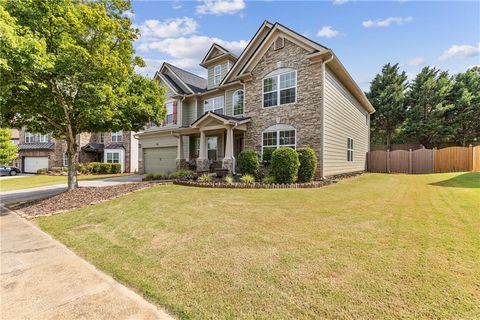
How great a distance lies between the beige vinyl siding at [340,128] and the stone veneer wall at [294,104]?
612mm

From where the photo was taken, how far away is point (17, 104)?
838 cm

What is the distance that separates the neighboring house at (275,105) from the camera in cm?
1195

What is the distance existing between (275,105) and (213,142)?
5.64 metres

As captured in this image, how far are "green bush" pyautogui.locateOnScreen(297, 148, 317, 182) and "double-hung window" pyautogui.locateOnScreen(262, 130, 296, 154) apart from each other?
1769 millimetres

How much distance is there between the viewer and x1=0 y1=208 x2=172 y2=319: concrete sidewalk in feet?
8.64

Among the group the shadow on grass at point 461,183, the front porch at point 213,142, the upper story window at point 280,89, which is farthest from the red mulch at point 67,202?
the shadow on grass at point 461,183

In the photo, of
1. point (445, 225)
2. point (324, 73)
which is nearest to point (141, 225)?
point (445, 225)

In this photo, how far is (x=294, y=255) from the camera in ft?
11.9

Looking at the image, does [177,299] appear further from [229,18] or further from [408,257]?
[229,18]

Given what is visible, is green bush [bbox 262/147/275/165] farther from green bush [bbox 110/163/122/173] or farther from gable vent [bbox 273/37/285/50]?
green bush [bbox 110/163/122/173]

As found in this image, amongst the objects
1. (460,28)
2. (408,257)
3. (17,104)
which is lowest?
A: (408,257)

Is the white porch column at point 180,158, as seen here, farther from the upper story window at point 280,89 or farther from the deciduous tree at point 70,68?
the upper story window at point 280,89

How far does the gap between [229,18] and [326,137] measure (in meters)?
8.14

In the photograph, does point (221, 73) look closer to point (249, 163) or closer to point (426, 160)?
point (249, 163)
